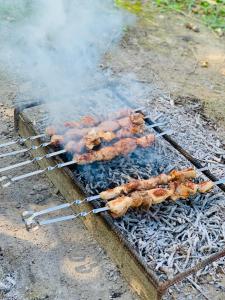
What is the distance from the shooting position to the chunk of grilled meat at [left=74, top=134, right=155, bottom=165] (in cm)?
457


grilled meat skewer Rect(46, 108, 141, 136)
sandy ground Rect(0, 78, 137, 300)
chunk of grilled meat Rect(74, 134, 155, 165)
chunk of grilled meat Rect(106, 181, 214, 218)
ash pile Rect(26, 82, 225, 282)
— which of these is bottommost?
sandy ground Rect(0, 78, 137, 300)

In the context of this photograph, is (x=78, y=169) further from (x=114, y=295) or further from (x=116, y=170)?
(x=114, y=295)

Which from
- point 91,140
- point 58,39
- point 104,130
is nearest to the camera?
point 91,140

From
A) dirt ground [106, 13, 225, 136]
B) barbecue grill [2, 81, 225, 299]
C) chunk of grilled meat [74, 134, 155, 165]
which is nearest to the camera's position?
barbecue grill [2, 81, 225, 299]

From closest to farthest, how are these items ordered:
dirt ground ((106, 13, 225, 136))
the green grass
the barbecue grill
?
the barbecue grill, dirt ground ((106, 13, 225, 136)), the green grass

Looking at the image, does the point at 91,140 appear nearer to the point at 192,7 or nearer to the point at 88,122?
the point at 88,122

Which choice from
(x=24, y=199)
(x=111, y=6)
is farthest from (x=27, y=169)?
(x=111, y=6)

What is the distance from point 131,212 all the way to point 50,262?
3.10ft

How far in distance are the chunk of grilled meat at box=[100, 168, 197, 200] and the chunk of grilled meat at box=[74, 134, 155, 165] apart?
0.43 meters

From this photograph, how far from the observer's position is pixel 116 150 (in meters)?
4.72

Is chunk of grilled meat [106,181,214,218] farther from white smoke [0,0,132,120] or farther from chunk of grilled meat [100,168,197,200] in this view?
white smoke [0,0,132,120]

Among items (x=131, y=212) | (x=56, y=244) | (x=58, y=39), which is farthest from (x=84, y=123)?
(x=58, y=39)

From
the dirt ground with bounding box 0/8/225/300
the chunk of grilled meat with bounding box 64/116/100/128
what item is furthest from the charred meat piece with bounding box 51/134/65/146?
the dirt ground with bounding box 0/8/225/300

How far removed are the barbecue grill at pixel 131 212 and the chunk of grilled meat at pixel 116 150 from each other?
0.15 m
